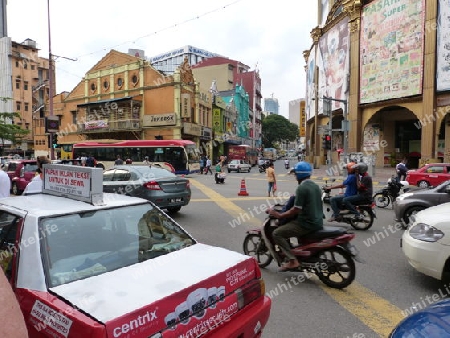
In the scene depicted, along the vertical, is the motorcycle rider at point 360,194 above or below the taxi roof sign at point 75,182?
below

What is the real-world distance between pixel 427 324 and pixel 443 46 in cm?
2525

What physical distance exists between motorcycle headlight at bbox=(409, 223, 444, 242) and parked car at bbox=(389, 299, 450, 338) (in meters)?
2.06

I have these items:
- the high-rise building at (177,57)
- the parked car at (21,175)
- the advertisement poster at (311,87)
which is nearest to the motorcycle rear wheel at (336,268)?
the parked car at (21,175)

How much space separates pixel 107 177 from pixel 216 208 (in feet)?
11.3

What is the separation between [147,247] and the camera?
3023 millimetres

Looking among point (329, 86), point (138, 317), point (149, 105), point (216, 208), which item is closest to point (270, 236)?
point (138, 317)

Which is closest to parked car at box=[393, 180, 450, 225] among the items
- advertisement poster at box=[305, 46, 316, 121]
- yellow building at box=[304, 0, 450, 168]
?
yellow building at box=[304, 0, 450, 168]

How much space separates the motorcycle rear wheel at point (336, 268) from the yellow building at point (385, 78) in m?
15.7

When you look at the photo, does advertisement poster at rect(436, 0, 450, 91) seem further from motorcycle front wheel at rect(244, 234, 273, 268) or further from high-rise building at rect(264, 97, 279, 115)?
high-rise building at rect(264, 97, 279, 115)

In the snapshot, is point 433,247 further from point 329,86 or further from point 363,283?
point 329,86

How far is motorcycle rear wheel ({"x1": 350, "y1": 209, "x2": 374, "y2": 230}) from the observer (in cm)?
805

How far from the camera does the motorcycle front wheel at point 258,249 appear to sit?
5230mm

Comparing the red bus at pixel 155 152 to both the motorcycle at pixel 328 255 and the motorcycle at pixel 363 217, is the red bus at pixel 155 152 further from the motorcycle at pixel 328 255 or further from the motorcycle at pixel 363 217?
the motorcycle at pixel 328 255

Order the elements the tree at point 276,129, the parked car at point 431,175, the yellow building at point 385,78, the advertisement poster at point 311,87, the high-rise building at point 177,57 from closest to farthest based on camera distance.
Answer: the parked car at point 431,175 < the yellow building at point 385,78 < the advertisement poster at point 311,87 < the tree at point 276,129 < the high-rise building at point 177,57
